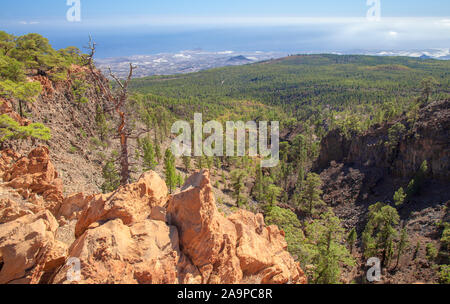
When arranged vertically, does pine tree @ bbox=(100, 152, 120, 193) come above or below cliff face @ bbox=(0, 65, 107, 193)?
below

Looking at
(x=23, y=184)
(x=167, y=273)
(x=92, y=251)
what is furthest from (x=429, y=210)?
(x=23, y=184)

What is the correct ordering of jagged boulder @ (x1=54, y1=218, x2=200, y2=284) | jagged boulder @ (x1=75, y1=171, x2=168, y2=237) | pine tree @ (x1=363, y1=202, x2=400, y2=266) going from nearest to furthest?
jagged boulder @ (x1=54, y1=218, x2=200, y2=284) → jagged boulder @ (x1=75, y1=171, x2=168, y2=237) → pine tree @ (x1=363, y1=202, x2=400, y2=266)

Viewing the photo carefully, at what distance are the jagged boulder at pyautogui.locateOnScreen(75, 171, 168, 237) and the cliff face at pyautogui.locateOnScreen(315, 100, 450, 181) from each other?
50.4m

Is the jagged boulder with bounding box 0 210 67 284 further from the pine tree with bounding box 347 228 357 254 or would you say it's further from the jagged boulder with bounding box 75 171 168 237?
the pine tree with bounding box 347 228 357 254

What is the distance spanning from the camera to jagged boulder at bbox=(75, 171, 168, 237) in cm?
1339

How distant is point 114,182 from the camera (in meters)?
29.5

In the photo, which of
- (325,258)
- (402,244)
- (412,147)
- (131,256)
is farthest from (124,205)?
(412,147)

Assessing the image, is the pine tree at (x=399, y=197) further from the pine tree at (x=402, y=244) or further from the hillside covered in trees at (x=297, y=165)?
A: the pine tree at (x=402, y=244)

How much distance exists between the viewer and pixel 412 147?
48.2 metres

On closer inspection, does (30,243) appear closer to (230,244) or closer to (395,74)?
(230,244)

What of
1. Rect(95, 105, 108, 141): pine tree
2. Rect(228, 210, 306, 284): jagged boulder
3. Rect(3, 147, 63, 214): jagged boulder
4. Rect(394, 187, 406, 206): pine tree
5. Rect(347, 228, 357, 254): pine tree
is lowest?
Rect(347, 228, 357, 254): pine tree

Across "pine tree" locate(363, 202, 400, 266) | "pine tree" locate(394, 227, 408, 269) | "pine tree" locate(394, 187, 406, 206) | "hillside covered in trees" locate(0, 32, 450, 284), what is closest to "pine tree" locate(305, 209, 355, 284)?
"hillside covered in trees" locate(0, 32, 450, 284)

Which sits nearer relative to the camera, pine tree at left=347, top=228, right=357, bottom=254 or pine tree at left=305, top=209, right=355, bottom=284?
pine tree at left=305, top=209, right=355, bottom=284
